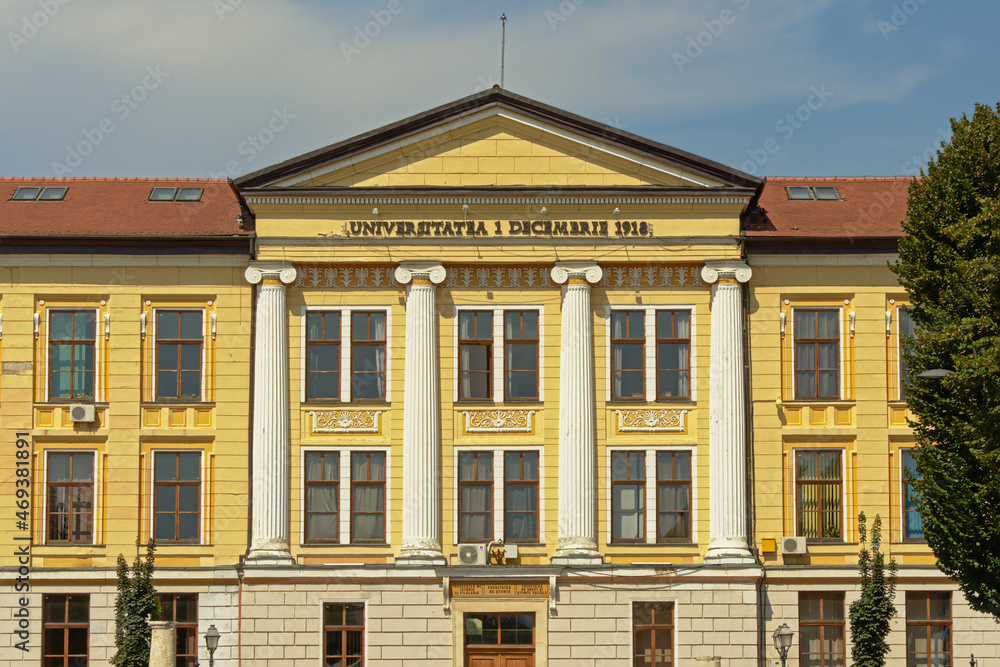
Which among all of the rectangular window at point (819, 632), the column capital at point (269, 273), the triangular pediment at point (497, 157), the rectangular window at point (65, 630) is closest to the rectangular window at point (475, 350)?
the triangular pediment at point (497, 157)

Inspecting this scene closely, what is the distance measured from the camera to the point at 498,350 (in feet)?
125

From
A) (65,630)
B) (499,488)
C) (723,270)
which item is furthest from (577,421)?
(65,630)

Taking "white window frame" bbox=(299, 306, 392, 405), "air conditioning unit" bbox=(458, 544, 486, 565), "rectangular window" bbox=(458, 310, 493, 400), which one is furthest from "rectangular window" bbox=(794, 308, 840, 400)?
"white window frame" bbox=(299, 306, 392, 405)

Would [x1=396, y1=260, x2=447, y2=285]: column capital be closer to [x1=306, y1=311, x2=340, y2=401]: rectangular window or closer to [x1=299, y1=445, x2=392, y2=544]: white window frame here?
[x1=306, y1=311, x2=340, y2=401]: rectangular window

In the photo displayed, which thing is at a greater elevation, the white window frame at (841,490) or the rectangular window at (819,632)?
the white window frame at (841,490)

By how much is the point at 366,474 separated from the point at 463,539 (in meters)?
Result: 2.85

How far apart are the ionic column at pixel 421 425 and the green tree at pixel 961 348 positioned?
11.5 metres

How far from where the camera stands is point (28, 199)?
40.3 meters

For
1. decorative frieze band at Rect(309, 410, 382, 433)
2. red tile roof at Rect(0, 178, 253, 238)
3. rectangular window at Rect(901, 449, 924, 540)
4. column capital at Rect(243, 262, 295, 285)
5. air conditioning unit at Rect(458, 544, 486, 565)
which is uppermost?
red tile roof at Rect(0, 178, 253, 238)

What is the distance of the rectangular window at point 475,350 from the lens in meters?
38.2

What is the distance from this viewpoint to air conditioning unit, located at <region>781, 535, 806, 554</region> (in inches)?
1465

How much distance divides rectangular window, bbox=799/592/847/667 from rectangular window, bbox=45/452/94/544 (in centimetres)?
1745

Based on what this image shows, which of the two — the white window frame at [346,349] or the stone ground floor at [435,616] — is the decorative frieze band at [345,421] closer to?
the white window frame at [346,349]

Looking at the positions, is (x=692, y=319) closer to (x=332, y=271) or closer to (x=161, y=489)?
(x=332, y=271)
